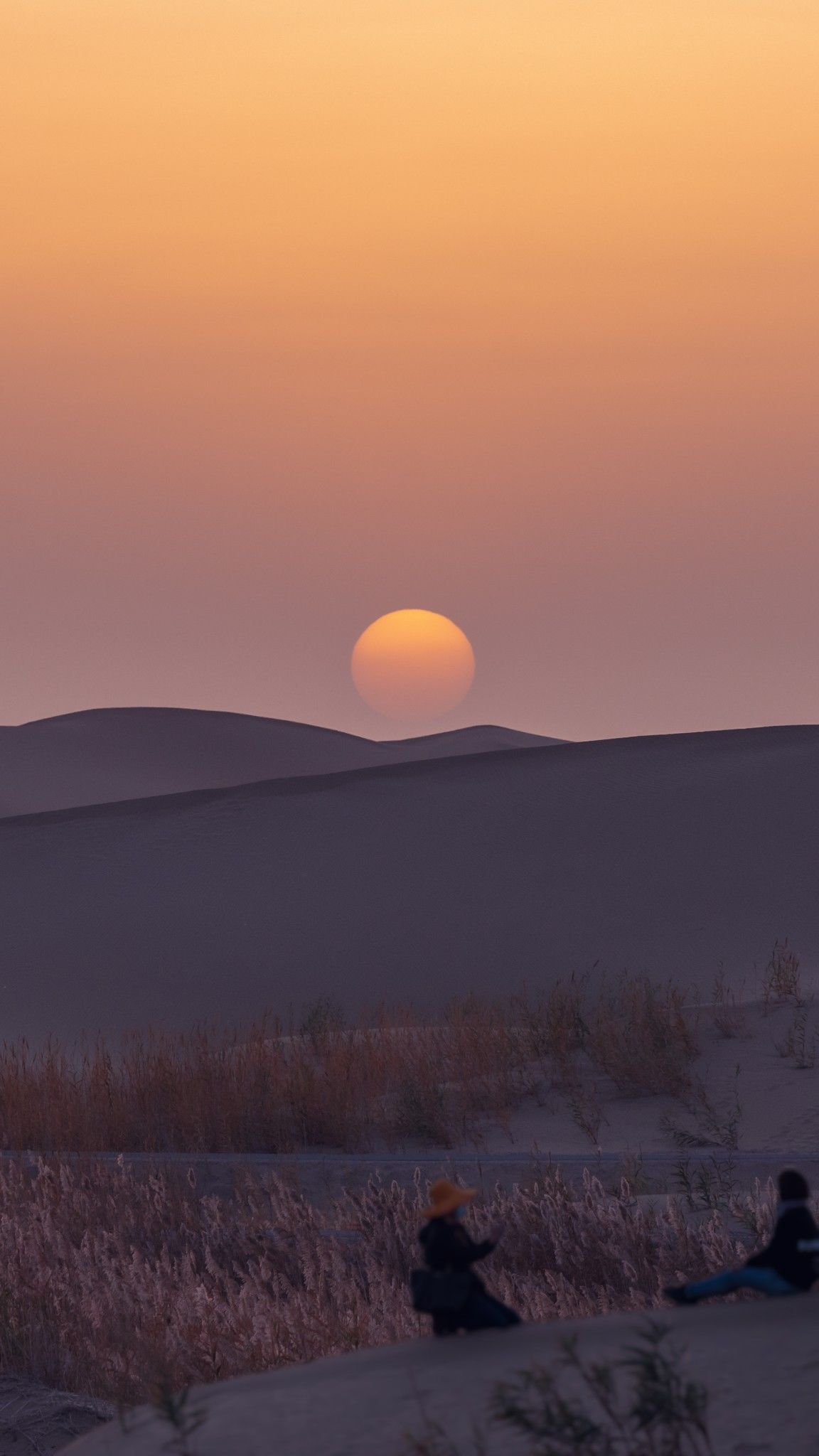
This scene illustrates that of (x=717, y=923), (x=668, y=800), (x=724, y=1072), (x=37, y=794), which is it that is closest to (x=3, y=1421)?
(x=724, y=1072)

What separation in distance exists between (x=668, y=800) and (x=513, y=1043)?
2050 centimetres

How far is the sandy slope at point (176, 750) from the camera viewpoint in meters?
76.5

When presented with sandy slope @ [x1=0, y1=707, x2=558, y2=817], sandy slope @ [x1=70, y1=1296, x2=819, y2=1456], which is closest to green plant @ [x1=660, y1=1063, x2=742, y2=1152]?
sandy slope @ [x1=70, y1=1296, x2=819, y2=1456]

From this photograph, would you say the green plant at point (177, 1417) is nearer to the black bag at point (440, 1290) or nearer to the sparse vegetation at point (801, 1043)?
the black bag at point (440, 1290)

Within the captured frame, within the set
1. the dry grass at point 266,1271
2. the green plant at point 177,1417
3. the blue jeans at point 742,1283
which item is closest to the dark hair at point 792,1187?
the blue jeans at point 742,1283

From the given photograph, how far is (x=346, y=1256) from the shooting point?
330 inches

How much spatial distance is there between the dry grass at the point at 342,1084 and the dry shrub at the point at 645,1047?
17mm

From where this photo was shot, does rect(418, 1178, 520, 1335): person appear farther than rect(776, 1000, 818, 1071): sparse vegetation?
No

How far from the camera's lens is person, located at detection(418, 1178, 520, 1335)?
2982 millimetres

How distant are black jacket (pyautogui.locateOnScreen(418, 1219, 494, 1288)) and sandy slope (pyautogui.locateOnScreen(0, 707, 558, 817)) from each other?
68632mm

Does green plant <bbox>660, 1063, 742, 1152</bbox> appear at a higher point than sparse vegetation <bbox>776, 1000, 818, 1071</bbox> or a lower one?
lower

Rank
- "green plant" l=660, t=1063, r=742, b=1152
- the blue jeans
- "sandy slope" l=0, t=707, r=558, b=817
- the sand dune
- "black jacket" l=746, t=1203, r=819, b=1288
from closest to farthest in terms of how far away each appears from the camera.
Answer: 1. the blue jeans
2. "black jacket" l=746, t=1203, r=819, b=1288
3. "green plant" l=660, t=1063, r=742, b=1152
4. the sand dune
5. "sandy slope" l=0, t=707, r=558, b=817

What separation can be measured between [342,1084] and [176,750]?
74559mm

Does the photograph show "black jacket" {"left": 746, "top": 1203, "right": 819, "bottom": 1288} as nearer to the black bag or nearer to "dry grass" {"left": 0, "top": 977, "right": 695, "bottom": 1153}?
the black bag
